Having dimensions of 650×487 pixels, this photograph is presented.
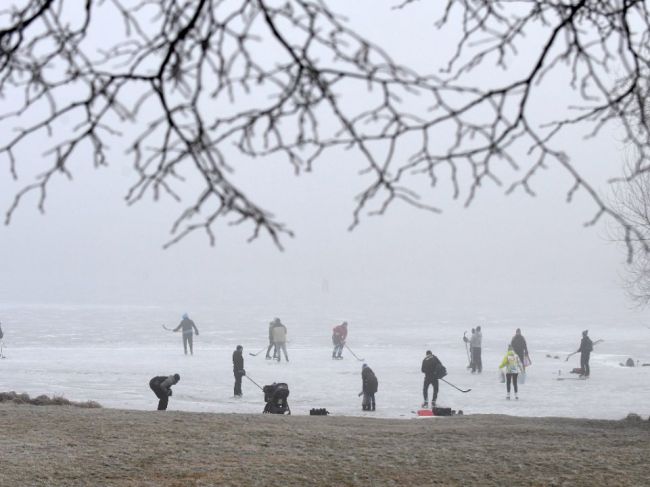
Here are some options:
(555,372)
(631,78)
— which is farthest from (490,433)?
(555,372)

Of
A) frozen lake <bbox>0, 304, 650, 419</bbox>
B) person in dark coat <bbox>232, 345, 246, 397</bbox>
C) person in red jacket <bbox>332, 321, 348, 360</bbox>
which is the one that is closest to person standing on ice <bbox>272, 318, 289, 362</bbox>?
frozen lake <bbox>0, 304, 650, 419</bbox>

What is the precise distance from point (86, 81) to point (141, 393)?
1618 centimetres

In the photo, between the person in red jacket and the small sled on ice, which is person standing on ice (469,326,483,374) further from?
the small sled on ice

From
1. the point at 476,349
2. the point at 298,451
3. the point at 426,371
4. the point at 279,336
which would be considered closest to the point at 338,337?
the point at 279,336

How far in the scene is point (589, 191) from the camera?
3342mm

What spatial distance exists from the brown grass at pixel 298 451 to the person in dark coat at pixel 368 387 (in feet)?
9.55

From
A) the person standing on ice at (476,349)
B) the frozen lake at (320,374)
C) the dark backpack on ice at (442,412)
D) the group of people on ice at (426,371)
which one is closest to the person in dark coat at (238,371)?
the group of people on ice at (426,371)

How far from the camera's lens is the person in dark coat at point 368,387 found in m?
16.2

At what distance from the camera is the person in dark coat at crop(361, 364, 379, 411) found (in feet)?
53.2

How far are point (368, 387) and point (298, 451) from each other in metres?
6.20

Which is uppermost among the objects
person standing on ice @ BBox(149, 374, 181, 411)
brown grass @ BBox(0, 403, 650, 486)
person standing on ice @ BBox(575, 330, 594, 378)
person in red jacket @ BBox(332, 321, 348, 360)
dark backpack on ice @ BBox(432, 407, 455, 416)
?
person in red jacket @ BBox(332, 321, 348, 360)

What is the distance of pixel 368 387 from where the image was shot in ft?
53.6

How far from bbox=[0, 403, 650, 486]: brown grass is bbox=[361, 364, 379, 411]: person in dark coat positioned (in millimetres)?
2912

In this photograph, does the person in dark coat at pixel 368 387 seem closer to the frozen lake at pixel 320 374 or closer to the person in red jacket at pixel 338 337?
the frozen lake at pixel 320 374
